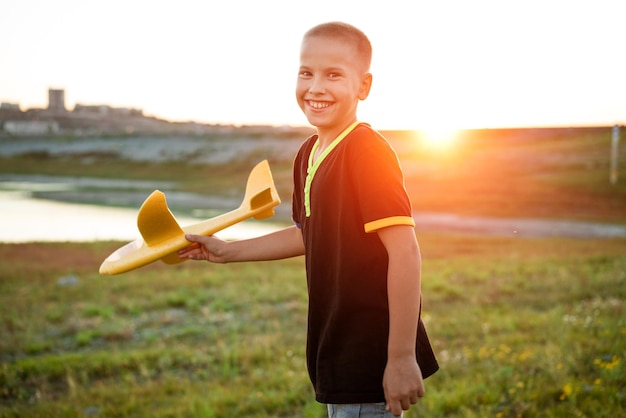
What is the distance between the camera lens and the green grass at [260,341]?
13.4 ft

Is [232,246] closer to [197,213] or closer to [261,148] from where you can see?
[197,213]

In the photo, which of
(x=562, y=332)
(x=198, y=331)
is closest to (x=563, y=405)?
(x=562, y=332)

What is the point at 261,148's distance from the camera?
7425 cm

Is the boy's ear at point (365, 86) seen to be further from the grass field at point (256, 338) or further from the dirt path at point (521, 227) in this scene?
the dirt path at point (521, 227)

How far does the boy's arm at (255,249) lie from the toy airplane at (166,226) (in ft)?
0.24

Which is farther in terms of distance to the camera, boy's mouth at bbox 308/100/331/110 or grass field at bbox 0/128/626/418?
grass field at bbox 0/128/626/418

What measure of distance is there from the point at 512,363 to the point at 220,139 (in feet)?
256

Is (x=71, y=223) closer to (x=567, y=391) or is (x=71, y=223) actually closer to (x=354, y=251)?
(x=567, y=391)

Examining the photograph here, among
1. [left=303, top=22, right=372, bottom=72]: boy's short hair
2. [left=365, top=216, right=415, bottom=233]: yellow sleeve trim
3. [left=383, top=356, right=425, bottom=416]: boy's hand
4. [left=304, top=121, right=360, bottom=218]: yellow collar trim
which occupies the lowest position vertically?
[left=383, top=356, right=425, bottom=416]: boy's hand

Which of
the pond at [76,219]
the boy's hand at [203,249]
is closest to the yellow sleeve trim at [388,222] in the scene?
the boy's hand at [203,249]

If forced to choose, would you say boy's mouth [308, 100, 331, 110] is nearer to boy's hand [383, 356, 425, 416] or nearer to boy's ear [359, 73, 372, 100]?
boy's ear [359, 73, 372, 100]

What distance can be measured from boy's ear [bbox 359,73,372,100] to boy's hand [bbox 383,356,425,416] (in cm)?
80

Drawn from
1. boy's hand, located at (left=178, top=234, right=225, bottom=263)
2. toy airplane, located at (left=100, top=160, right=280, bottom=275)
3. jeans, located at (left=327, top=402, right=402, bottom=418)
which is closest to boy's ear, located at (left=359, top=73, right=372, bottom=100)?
toy airplane, located at (left=100, top=160, right=280, bottom=275)

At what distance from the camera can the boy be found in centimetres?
175
